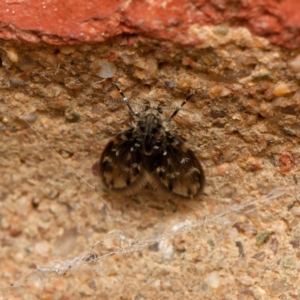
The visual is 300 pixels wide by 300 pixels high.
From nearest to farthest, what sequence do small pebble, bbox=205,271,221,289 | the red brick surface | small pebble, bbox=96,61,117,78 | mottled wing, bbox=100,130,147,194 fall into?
the red brick surface
small pebble, bbox=96,61,117,78
small pebble, bbox=205,271,221,289
mottled wing, bbox=100,130,147,194

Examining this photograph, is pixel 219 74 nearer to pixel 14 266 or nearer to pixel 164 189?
pixel 164 189

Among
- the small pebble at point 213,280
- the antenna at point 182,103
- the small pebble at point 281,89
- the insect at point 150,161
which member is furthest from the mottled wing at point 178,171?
the small pebble at point 281,89

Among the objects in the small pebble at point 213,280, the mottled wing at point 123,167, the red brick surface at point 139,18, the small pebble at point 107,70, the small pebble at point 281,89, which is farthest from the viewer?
the mottled wing at point 123,167

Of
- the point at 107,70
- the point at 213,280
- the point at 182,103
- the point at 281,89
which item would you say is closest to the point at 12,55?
the point at 107,70

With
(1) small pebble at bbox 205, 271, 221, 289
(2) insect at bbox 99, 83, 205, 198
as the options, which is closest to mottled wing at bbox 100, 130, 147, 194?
(2) insect at bbox 99, 83, 205, 198

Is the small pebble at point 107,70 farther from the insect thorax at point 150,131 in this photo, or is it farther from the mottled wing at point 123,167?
the mottled wing at point 123,167

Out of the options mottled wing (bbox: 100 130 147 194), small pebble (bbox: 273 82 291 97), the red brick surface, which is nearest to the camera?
the red brick surface

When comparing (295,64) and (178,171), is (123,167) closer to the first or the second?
(178,171)

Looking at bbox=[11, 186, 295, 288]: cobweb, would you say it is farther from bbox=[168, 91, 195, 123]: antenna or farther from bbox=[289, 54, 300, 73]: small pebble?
bbox=[289, 54, 300, 73]: small pebble
